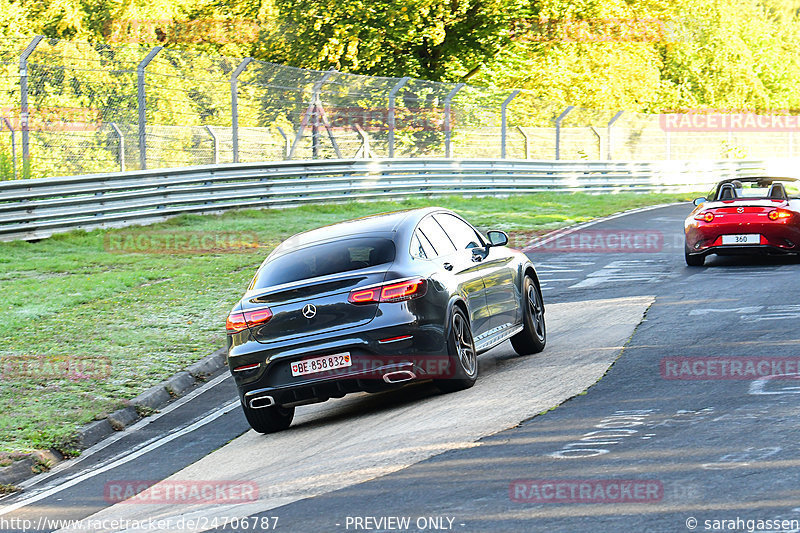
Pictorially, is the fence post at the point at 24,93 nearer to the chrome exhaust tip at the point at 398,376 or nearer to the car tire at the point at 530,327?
the car tire at the point at 530,327


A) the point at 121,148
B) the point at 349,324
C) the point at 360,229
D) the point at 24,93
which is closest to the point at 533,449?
the point at 349,324

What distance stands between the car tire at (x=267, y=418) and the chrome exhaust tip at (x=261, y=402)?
7 centimetres

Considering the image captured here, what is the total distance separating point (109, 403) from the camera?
31.9 feet

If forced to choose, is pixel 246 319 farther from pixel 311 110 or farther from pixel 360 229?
pixel 311 110

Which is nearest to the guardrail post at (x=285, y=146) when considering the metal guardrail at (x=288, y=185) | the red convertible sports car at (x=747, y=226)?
the metal guardrail at (x=288, y=185)

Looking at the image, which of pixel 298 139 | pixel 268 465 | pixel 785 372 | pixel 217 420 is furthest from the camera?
pixel 298 139

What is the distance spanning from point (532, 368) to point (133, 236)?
473 inches

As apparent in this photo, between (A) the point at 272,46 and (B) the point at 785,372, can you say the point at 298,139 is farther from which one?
(B) the point at 785,372

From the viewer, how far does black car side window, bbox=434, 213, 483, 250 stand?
9.92 m

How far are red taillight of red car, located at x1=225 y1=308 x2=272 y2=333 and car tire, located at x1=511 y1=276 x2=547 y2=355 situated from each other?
283 cm

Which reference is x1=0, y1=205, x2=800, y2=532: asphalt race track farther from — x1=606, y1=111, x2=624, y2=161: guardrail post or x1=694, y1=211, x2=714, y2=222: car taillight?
x1=606, y1=111, x2=624, y2=161: guardrail post

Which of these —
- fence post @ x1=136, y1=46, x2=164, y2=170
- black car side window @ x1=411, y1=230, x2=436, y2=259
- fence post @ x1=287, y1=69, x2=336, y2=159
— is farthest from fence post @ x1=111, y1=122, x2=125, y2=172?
black car side window @ x1=411, y1=230, x2=436, y2=259

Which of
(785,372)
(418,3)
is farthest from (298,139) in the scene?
(785,372)

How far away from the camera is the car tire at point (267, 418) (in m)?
8.58
